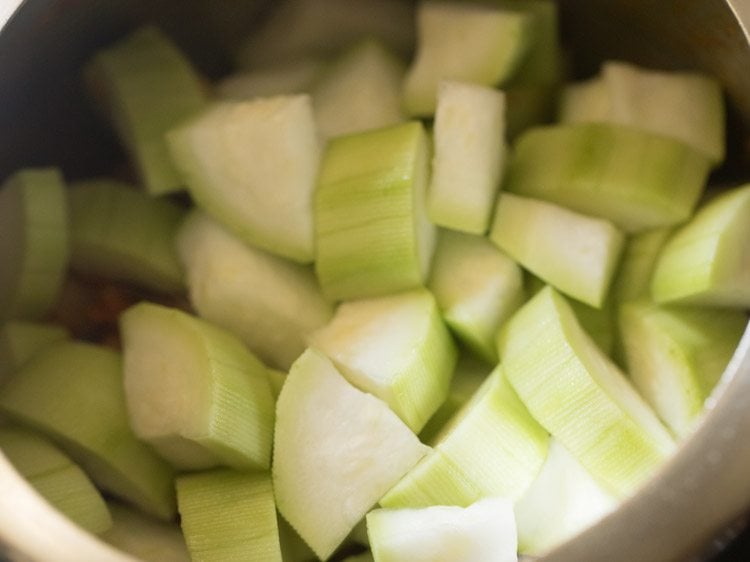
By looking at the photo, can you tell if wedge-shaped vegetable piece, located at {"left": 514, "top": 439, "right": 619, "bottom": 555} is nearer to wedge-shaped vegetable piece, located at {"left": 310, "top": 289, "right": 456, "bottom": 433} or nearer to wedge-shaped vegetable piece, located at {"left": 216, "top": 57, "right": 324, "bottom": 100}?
wedge-shaped vegetable piece, located at {"left": 310, "top": 289, "right": 456, "bottom": 433}

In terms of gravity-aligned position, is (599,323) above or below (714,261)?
below

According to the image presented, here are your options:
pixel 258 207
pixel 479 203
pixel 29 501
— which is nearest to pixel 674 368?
pixel 479 203

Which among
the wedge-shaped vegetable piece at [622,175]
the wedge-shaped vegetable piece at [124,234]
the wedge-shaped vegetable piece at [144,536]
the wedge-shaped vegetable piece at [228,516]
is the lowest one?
the wedge-shaped vegetable piece at [144,536]

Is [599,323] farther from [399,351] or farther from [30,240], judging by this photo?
[30,240]

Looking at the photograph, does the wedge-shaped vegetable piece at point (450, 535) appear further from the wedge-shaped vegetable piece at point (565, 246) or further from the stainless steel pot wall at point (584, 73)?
the wedge-shaped vegetable piece at point (565, 246)

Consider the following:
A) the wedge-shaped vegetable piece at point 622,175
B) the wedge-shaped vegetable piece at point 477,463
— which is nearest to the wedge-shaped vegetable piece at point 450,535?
the wedge-shaped vegetable piece at point 477,463

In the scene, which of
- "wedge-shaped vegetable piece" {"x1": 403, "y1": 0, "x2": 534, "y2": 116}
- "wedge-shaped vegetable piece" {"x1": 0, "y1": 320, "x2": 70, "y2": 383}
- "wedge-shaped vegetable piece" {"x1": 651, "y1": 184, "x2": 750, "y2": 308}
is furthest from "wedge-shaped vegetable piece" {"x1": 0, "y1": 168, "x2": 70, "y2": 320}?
"wedge-shaped vegetable piece" {"x1": 651, "y1": 184, "x2": 750, "y2": 308}

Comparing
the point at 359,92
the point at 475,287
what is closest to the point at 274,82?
the point at 359,92
